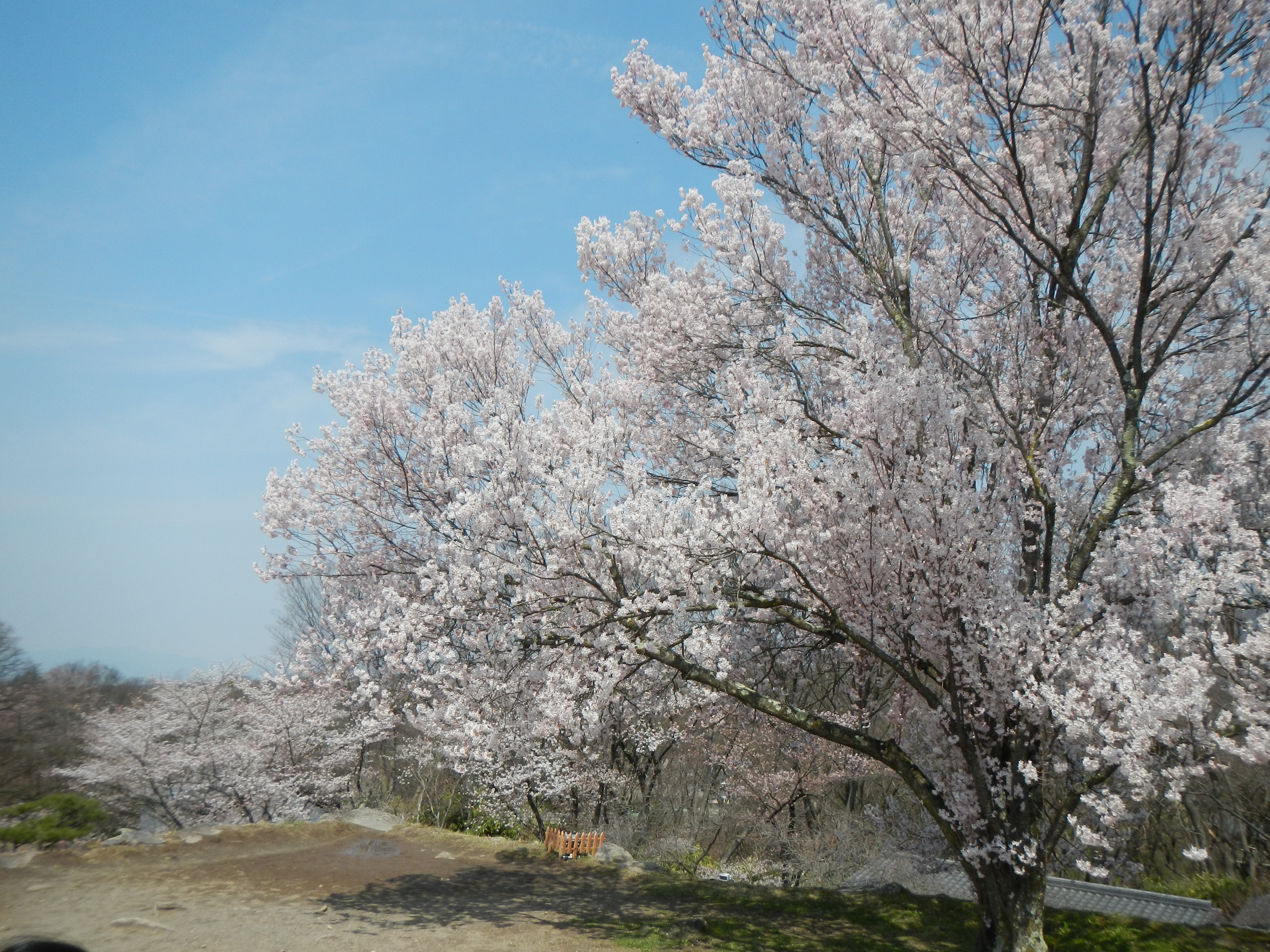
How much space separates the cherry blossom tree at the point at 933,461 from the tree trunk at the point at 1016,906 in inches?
1.1

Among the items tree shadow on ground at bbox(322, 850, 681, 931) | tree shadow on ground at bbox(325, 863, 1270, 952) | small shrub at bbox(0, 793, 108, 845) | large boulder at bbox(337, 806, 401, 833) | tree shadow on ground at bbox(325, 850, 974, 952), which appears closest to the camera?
tree shadow on ground at bbox(325, 863, 1270, 952)

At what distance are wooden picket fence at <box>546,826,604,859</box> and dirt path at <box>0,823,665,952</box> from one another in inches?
18.3

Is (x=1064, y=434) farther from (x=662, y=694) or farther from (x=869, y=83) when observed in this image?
(x=662, y=694)

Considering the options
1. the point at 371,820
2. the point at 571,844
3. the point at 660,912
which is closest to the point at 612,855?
the point at 571,844

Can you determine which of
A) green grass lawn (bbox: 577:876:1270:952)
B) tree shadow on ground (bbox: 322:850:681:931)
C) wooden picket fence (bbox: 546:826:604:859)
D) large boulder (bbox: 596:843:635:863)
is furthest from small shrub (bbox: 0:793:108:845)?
green grass lawn (bbox: 577:876:1270:952)

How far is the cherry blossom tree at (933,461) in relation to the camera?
20.4 feet

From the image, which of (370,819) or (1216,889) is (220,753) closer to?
(370,819)

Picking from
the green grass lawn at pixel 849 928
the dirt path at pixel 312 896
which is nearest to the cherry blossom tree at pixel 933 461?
the green grass lawn at pixel 849 928

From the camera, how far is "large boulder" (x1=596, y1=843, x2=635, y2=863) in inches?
517

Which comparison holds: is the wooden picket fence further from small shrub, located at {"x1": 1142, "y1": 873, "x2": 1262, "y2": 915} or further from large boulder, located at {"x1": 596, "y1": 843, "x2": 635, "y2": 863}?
small shrub, located at {"x1": 1142, "y1": 873, "x2": 1262, "y2": 915}

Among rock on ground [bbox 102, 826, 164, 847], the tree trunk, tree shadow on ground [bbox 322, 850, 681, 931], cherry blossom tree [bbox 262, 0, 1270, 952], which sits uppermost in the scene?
cherry blossom tree [bbox 262, 0, 1270, 952]

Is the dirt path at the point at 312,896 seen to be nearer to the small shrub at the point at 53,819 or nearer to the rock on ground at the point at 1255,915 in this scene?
the small shrub at the point at 53,819

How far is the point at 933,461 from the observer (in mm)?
6945

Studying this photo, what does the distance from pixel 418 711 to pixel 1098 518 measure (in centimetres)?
686
